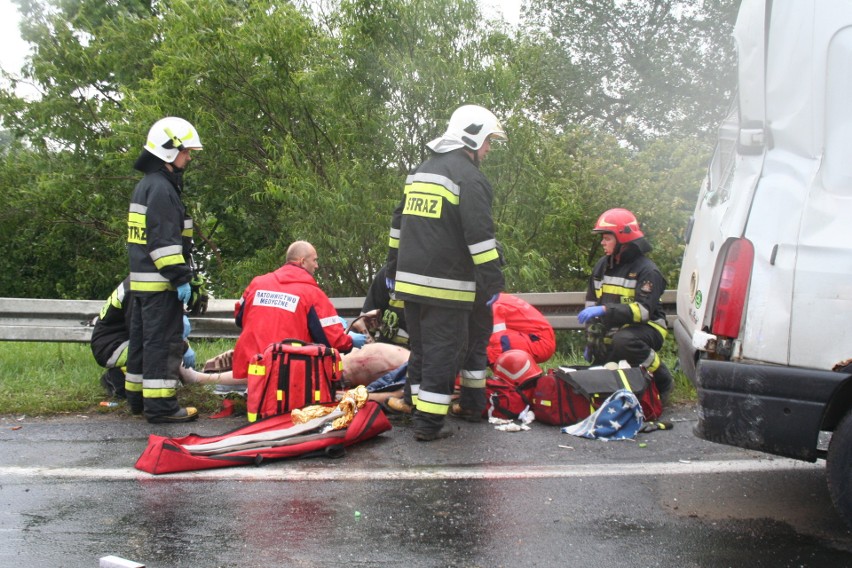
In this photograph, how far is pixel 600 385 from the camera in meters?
5.46

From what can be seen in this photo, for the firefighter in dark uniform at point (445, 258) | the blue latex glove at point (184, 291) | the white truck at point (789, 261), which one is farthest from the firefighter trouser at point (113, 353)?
the white truck at point (789, 261)

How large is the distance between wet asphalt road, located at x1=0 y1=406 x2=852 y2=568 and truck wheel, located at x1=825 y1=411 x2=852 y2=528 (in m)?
→ 0.22

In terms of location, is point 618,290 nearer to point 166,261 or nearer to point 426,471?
point 426,471

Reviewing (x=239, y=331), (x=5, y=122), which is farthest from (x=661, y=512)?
(x=5, y=122)

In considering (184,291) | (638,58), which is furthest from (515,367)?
(638,58)

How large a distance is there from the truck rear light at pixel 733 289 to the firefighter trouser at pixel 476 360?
2.18m

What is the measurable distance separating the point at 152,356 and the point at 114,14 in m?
10.2

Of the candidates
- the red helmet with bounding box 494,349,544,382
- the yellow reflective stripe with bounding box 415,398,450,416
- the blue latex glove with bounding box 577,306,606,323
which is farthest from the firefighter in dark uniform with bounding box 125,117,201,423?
the blue latex glove with bounding box 577,306,606,323

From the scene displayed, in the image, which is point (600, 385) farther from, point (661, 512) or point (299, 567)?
point (299, 567)

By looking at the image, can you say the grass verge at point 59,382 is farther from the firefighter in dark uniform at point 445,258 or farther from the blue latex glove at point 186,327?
the firefighter in dark uniform at point 445,258

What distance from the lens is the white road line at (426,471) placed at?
14.3ft

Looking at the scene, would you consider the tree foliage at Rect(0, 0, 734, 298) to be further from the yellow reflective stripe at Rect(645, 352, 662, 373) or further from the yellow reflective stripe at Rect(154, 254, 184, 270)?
the yellow reflective stripe at Rect(154, 254, 184, 270)

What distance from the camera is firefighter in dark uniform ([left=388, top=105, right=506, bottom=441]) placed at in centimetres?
515

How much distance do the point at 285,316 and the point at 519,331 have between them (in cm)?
185
